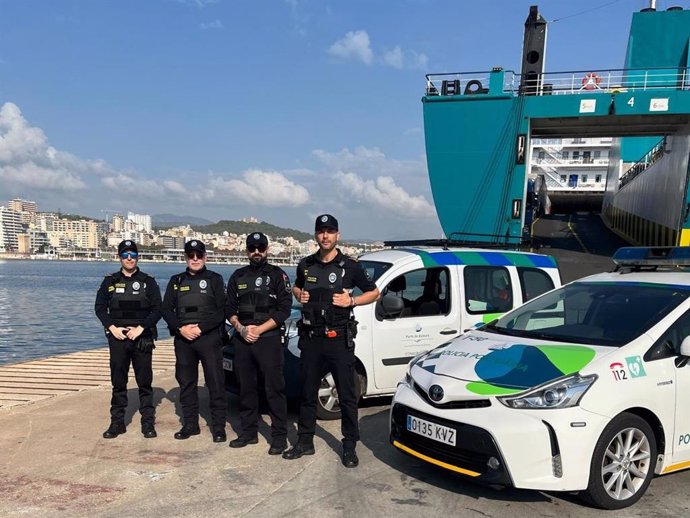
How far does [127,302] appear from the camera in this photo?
5016 millimetres

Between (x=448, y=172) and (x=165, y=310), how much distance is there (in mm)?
18412

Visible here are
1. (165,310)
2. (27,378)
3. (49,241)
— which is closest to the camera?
(165,310)

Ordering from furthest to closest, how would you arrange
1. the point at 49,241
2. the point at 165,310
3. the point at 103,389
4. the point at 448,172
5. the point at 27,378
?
the point at 49,241
the point at 448,172
the point at 27,378
the point at 103,389
the point at 165,310

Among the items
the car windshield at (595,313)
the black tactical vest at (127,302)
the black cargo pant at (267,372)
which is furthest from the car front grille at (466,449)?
the black tactical vest at (127,302)

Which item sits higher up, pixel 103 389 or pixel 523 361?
pixel 523 361

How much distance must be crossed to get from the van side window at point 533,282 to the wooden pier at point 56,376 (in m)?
5.25

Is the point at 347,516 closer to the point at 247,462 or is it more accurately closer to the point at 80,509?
the point at 247,462

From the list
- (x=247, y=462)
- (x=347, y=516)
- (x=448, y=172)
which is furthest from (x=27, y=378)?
(x=448, y=172)

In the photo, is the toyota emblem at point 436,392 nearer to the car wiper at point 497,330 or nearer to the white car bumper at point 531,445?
the white car bumper at point 531,445

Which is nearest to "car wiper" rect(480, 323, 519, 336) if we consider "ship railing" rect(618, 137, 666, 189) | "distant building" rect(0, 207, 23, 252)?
"ship railing" rect(618, 137, 666, 189)

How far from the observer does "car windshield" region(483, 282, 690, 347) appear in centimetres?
393

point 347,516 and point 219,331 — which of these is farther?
point 219,331

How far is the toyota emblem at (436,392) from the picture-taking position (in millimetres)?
3709

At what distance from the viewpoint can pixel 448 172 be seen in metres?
22.0
